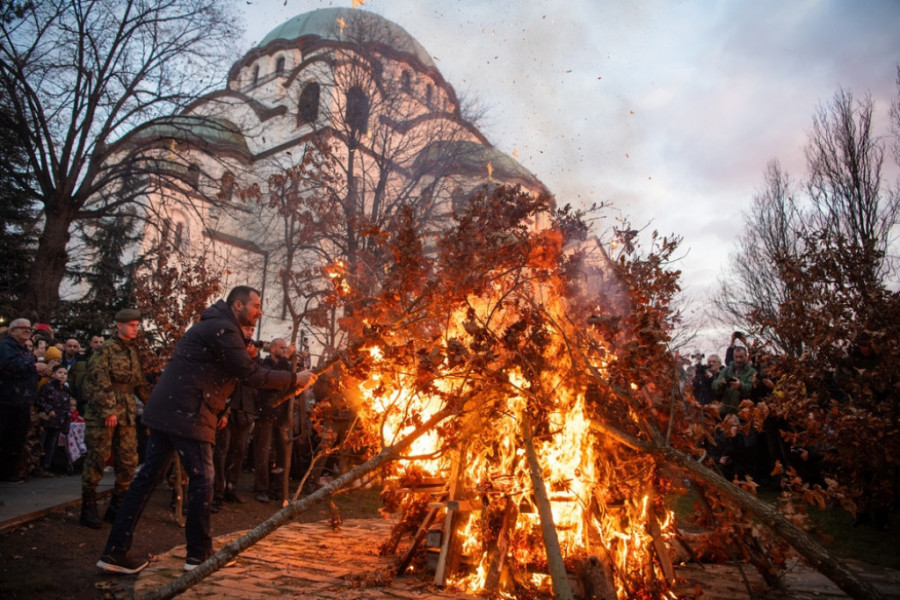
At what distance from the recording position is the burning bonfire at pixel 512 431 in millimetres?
4508

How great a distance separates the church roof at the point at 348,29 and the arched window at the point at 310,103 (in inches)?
91.8

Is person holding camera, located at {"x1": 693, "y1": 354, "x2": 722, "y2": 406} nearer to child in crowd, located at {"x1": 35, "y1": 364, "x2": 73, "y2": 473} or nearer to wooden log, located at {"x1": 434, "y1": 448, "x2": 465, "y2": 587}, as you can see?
wooden log, located at {"x1": 434, "y1": 448, "x2": 465, "y2": 587}

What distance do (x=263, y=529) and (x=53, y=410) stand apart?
751 centimetres

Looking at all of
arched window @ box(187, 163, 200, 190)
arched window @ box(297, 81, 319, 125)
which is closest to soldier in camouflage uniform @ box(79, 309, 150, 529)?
arched window @ box(187, 163, 200, 190)

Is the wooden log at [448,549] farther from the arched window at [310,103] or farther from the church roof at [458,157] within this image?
→ the arched window at [310,103]

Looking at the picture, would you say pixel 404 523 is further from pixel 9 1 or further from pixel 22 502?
pixel 9 1

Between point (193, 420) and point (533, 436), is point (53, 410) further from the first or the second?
point (533, 436)

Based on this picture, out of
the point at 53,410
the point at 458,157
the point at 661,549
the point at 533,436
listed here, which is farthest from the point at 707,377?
the point at 458,157

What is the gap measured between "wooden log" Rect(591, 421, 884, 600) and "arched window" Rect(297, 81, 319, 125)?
2158 centimetres

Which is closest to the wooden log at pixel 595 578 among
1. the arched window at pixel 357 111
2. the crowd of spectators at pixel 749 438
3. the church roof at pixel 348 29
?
the crowd of spectators at pixel 749 438

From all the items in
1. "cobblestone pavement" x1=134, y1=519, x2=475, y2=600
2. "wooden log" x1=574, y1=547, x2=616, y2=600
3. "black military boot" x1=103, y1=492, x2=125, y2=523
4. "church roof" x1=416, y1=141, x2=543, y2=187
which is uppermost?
"church roof" x1=416, y1=141, x2=543, y2=187

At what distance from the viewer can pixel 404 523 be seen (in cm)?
556

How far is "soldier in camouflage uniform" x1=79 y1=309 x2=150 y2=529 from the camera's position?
610cm

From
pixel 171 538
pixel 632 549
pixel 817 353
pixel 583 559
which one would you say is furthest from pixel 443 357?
pixel 817 353
